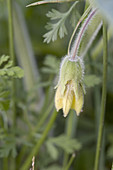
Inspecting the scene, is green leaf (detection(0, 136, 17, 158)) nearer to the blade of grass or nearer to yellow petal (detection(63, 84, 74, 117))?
yellow petal (detection(63, 84, 74, 117))

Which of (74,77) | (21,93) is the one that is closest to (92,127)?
(21,93)

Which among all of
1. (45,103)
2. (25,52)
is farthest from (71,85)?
(25,52)

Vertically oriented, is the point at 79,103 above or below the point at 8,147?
above

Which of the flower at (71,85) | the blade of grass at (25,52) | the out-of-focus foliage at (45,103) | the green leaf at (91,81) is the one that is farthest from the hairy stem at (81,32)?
the blade of grass at (25,52)

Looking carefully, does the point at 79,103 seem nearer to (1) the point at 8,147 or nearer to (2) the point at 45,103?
(1) the point at 8,147

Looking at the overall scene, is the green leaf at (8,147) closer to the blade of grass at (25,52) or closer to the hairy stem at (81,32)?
the hairy stem at (81,32)

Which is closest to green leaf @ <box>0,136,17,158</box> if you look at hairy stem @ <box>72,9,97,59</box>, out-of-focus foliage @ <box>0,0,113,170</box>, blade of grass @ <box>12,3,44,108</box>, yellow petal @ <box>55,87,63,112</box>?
out-of-focus foliage @ <box>0,0,113,170</box>

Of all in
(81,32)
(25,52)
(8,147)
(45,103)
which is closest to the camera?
(81,32)

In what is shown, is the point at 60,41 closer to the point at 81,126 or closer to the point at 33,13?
the point at 33,13
